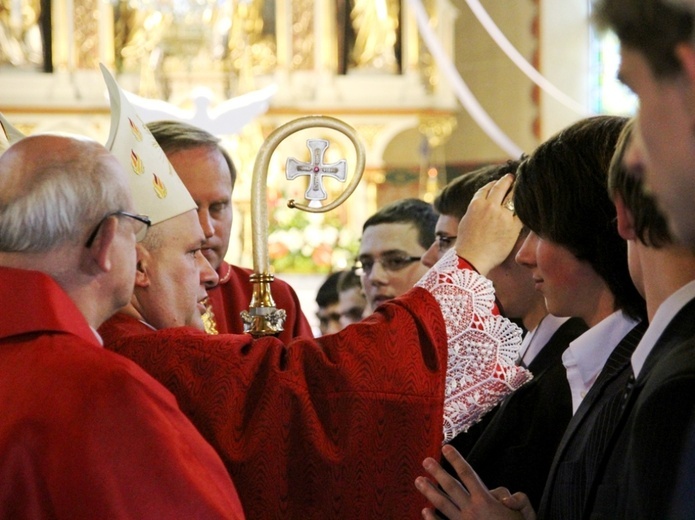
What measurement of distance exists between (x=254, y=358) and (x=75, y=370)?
1.71 ft

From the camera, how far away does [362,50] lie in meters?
10.9

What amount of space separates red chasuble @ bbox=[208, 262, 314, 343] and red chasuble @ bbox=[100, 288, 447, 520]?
97 cm

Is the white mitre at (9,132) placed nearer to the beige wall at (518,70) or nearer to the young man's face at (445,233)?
the young man's face at (445,233)

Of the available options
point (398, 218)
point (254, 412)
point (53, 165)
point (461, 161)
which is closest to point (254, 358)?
point (254, 412)

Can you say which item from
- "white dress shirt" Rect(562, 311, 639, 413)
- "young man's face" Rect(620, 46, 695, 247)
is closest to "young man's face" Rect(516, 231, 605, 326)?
→ "white dress shirt" Rect(562, 311, 639, 413)

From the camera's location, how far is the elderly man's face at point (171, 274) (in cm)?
241

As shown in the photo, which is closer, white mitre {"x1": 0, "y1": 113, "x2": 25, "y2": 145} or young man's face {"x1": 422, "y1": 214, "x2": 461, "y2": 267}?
white mitre {"x1": 0, "y1": 113, "x2": 25, "y2": 145}

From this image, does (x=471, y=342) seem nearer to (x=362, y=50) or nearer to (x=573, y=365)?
(x=573, y=365)

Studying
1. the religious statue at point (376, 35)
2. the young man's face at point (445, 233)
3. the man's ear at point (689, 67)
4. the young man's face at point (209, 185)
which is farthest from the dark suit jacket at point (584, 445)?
the religious statue at point (376, 35)

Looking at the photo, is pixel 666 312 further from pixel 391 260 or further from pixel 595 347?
pixel 391 260

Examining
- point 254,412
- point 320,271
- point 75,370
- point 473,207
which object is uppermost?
point 473,207

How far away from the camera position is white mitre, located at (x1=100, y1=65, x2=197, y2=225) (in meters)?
2.44

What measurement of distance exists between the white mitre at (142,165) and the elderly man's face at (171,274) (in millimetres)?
32

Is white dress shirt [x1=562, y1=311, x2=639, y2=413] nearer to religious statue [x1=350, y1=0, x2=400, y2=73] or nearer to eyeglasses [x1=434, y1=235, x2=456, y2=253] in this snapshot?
eyeglasses [x1=434, y1=235, x2=456, y2=253]
